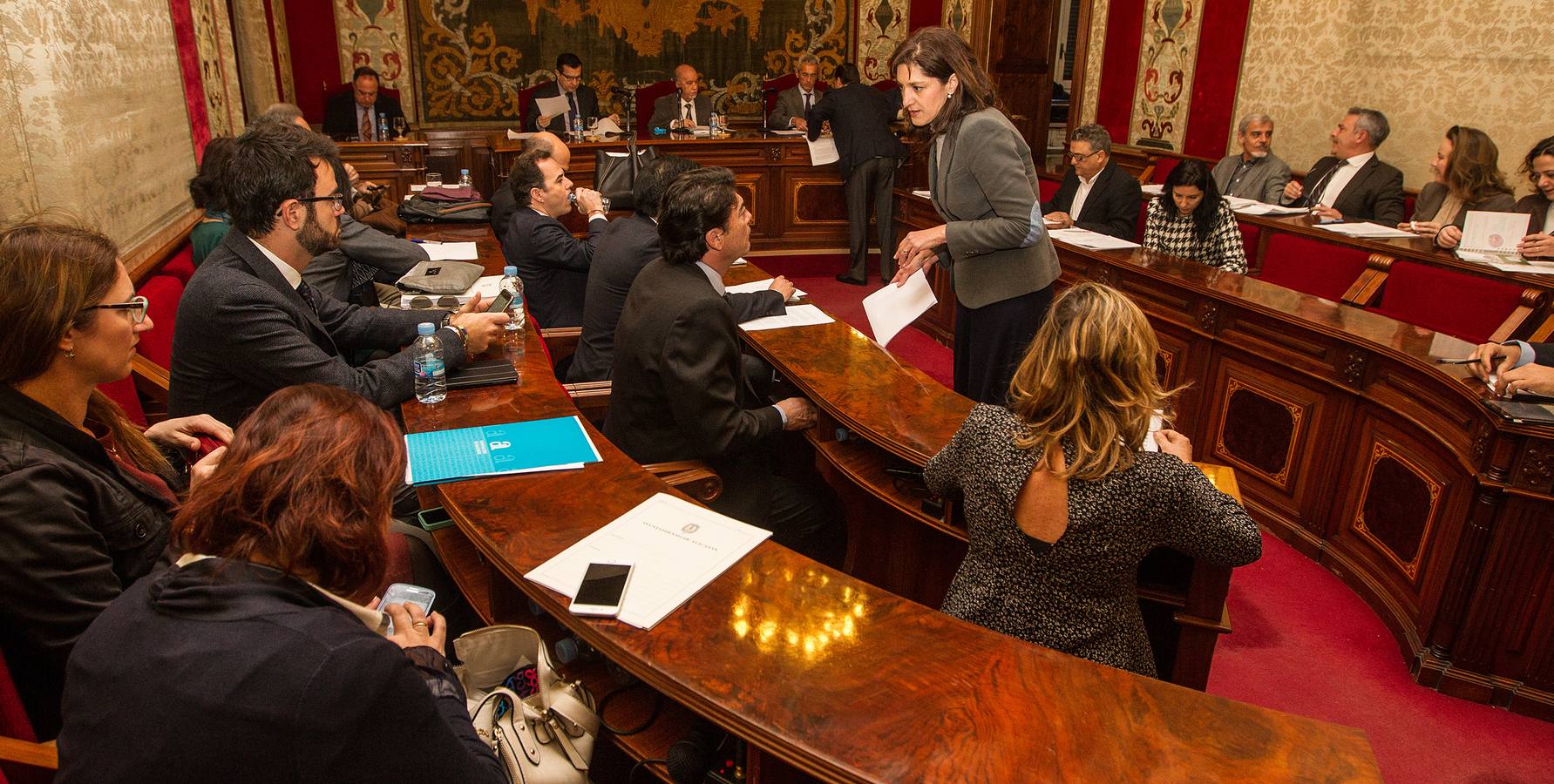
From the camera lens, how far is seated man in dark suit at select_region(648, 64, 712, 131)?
8147mm

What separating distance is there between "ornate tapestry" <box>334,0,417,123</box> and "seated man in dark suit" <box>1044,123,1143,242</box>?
688cm

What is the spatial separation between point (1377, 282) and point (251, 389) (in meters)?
4.21

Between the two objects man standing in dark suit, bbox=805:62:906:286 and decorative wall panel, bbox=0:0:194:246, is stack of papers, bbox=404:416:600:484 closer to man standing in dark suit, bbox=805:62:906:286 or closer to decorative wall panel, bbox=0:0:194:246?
decorative wall panel, bbox=0:0:194:246

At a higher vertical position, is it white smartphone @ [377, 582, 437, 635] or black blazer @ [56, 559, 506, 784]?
black blazer @ [56, 559, 506, 784]

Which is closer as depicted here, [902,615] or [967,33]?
[902,615]

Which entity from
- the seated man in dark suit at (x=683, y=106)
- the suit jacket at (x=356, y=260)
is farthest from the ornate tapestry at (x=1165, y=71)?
the suit jacket at (x=356, y=260)

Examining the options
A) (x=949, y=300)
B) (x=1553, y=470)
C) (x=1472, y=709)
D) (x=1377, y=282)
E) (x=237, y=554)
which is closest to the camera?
(x=237, y=554)

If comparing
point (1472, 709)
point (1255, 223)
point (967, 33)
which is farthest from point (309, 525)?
point (967, 33)

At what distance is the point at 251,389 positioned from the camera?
7.97ft

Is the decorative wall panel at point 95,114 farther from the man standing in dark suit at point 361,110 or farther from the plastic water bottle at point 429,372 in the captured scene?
the man standing in dark suit at point 361,110

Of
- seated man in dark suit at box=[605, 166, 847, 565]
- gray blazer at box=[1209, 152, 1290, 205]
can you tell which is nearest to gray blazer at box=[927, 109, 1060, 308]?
seated man in dark suit at box=[605, 166, 847, 565]

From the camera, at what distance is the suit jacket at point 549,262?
4117mm

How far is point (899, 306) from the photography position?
3160 millimetres

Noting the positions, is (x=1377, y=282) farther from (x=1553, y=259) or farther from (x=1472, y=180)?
(x=1472, y=180)
